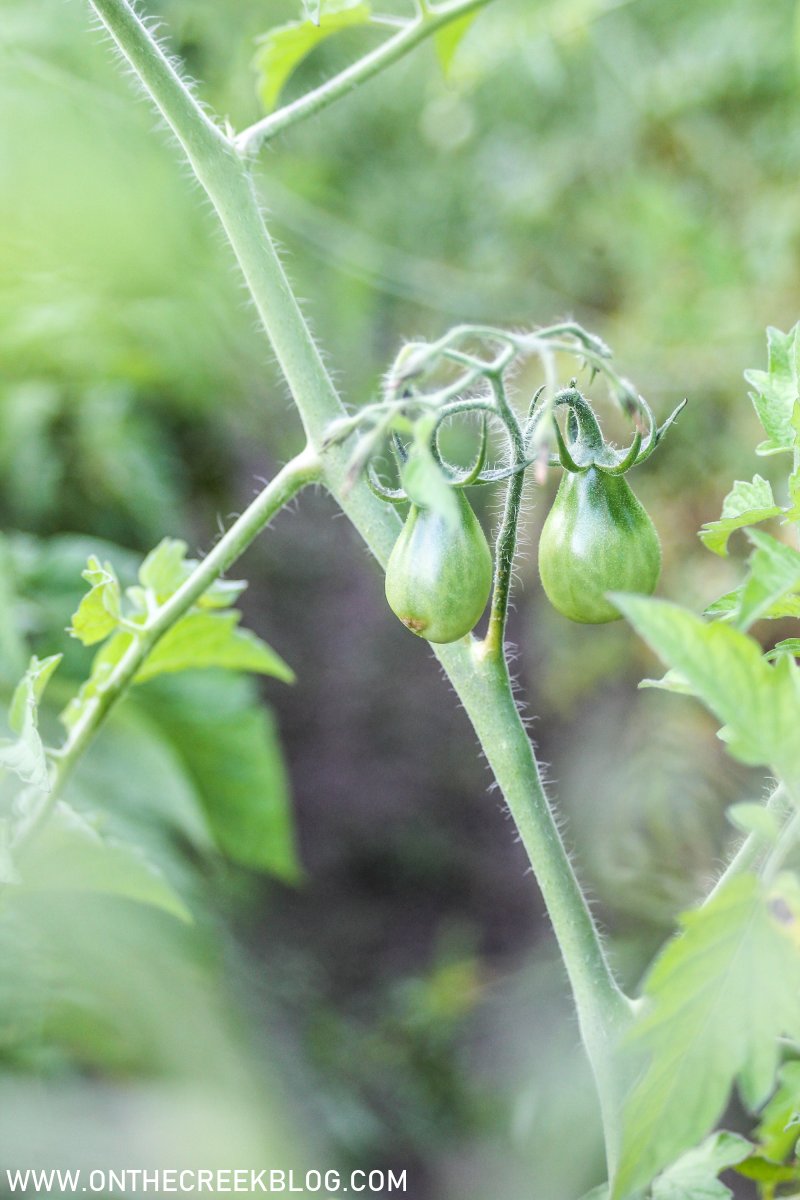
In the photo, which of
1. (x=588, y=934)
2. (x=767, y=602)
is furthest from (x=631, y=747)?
(x=767, y=602)

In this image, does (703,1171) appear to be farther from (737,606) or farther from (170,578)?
(170,578)

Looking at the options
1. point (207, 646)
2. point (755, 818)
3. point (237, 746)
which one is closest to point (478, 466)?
point (755, 818)

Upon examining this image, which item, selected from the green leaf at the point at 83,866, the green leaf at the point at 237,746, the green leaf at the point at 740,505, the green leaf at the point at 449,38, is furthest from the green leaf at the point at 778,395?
the green leaf at the point at 237,746

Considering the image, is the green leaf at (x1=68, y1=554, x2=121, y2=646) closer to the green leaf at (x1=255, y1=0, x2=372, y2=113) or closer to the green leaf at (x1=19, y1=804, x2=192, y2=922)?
the green leaf at (x1=19, y1=804, x2=192, y2=922)

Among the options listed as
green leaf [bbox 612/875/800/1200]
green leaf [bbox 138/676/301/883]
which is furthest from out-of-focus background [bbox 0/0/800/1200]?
green leaf [bbox 612/875/800/1200]

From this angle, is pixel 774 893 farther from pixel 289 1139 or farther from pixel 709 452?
pixel 709 452

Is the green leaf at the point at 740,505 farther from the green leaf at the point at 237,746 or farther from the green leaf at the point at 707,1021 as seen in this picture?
the green leaf at the point at 237,746

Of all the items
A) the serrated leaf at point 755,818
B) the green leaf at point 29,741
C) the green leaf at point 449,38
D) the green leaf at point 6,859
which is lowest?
the green leaf at point 6,859
